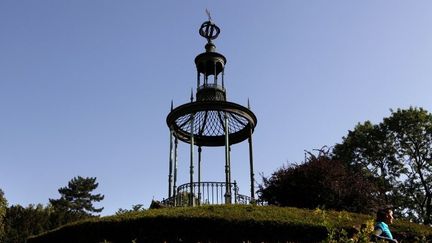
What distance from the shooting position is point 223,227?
1305 centimetres

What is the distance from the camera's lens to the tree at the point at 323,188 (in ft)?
58.9

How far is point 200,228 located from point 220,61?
482 inches

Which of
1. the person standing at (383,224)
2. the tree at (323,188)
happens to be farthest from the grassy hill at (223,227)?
the tree at (323,188)

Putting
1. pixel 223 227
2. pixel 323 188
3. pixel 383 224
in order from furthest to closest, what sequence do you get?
pixel 323 188 < pixel 223 227 < pixel 383 224

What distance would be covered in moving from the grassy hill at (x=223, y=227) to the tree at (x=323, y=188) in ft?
12.4

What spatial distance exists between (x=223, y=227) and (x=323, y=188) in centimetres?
623

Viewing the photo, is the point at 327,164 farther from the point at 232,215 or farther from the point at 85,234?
the point at 85,234

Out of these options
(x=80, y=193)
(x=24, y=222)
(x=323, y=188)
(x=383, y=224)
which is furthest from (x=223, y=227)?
(x=80, y=193)

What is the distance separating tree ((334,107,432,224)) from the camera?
114 ft

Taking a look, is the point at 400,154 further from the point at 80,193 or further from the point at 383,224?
the point at 80,193

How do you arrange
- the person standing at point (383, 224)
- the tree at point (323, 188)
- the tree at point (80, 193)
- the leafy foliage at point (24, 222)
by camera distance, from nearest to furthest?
1. the person standing at point (383, 224)
2. the tree at point (323, 188)
3. the leafy foliage at point (24, 222)
4. the tree at point (80, 193)

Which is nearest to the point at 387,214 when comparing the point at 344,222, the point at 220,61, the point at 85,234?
the point at 344,222

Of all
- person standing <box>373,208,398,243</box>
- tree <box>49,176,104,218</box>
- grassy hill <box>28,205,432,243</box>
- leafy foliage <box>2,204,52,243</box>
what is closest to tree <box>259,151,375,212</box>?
grassy hill <box>28,205,432,243</box>

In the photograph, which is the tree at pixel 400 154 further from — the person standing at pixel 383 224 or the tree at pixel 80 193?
the tree at pixel 80 193
